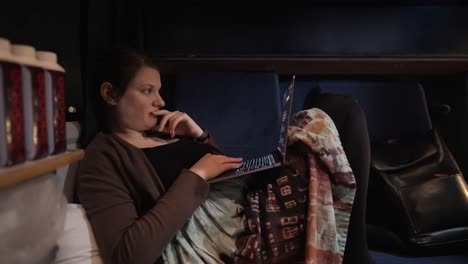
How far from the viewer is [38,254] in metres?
0.58

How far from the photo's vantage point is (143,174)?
83 centimetres

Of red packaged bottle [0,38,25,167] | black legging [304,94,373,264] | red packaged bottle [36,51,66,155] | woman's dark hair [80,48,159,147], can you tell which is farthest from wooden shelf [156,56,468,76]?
red packaged bottle [0,38,25,167]

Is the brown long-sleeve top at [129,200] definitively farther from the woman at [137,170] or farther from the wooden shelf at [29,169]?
the wooden shelf at [29,169]

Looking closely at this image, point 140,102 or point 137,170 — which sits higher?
point 140,102

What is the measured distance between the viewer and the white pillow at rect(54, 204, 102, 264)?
71 cm

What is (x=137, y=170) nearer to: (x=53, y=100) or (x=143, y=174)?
→ (x=143, y=174)

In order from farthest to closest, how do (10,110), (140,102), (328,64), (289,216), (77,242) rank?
(328,64) < (140,102) < (289,216) < (77,242) < (10,110)

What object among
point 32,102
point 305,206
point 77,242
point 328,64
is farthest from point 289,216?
point 328,64

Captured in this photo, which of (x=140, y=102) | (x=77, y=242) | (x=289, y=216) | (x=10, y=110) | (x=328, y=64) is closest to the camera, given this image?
(x=10, y=110)

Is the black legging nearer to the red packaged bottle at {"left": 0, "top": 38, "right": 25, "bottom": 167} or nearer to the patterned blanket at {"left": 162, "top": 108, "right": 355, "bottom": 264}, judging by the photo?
the patterned blanket at {"left": 162, "top": 108, "right": 355, "bottom": 264}

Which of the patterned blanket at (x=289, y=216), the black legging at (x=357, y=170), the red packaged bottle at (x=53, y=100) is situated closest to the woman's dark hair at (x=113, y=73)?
the red packaged bottle at (x=53, y=100)

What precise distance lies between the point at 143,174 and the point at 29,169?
1.11 feet

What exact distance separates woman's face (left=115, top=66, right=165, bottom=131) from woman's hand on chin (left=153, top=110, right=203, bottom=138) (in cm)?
3

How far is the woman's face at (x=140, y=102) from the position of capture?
0.92 metres
